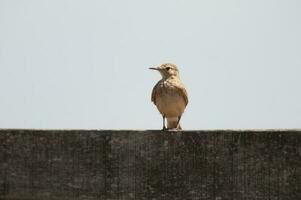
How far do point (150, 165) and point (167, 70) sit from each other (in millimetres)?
3563

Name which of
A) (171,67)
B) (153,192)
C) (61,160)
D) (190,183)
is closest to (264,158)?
(190,183)

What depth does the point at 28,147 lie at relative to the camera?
3.76 metres

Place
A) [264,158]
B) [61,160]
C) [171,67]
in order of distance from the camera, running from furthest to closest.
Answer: [171,67] < [61,160] < [264,158]

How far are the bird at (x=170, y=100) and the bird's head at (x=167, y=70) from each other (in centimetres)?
19

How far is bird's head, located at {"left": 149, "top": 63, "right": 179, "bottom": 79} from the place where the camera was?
23.1ft

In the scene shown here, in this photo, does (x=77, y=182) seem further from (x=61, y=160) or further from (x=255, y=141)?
(x=255, y=141)

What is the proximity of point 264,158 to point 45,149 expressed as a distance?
1424 mm

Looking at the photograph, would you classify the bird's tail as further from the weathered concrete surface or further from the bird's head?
the weathered concrete surface

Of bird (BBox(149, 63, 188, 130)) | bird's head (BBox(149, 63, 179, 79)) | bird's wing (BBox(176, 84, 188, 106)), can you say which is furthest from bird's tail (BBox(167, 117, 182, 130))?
bird's head (BBox(149, 63, 179, 79))

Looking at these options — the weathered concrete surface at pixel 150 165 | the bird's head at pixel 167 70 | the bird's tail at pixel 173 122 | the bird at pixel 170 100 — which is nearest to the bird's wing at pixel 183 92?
the bird at pixel 170 100

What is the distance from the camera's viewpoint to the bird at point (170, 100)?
650cm

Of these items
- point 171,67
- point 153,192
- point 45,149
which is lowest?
point 153,192

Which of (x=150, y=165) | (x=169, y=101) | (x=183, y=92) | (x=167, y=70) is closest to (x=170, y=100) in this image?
(x=169, y=101)

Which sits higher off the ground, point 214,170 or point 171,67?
point 171,67
